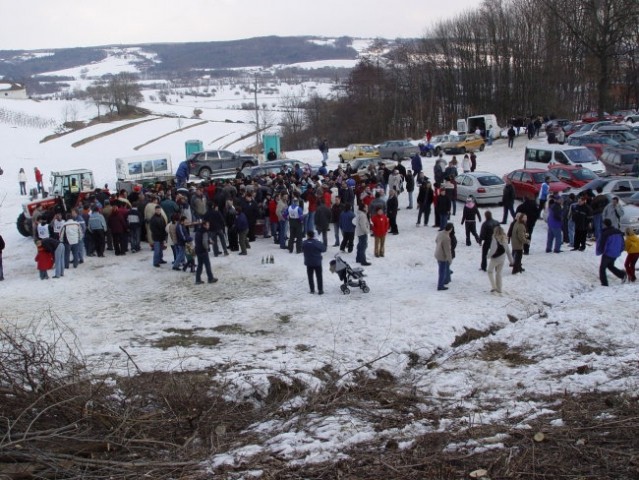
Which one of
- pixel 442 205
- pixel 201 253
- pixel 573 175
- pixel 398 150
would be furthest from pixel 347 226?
pixel 398 150

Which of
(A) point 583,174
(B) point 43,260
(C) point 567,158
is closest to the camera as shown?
(B) point 43,260

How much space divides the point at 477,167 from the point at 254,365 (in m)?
26.7

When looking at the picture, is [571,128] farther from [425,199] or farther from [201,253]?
[201,253]

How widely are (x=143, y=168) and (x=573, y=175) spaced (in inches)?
845

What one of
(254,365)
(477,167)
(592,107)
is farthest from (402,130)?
(254,365)

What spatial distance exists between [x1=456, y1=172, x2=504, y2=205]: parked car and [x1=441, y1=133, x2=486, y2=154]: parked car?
16.5 m

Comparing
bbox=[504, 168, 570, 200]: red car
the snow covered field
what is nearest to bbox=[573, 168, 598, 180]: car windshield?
bbox=[504, 168, 570, 200]: red car

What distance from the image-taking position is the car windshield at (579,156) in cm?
2653

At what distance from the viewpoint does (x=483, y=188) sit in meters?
22.8

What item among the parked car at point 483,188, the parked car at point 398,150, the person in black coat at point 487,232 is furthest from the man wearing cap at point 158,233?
the parked car at point 398,150

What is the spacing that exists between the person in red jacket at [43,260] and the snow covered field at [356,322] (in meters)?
0.53

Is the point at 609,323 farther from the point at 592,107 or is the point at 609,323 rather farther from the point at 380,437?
the point at 592,107

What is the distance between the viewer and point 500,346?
11133mm

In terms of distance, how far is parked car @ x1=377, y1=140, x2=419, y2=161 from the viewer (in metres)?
39.1
